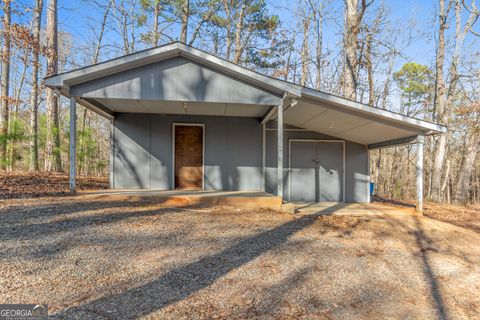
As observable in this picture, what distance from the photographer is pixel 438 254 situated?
3967 mm

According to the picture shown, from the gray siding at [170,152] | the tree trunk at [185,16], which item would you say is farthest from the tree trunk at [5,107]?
the tree trunk at [185,16]

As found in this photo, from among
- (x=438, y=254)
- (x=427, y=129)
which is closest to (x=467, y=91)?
(x=427, y=129)

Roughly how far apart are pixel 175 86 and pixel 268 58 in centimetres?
981

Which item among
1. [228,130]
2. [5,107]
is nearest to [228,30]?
[228,130]

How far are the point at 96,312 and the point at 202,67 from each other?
4.90m

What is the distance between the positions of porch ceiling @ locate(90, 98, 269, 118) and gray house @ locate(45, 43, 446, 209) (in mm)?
26

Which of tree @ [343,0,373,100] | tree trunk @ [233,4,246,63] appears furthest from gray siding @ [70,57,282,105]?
tree trunk @ [233,4,246,63]

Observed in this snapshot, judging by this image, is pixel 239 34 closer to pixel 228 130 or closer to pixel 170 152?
pixel 228 130

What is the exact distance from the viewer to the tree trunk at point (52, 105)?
31.7 feet

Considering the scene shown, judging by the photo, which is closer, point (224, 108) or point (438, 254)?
point (438, 254)

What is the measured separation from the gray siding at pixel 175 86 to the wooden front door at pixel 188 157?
2201mm

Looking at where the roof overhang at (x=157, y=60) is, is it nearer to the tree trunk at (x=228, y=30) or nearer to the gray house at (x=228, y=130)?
the gray house at (x=228, y=130)

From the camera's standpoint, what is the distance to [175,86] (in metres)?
5.70

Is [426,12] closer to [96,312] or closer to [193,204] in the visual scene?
[193,204]
